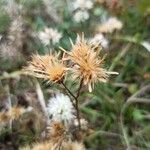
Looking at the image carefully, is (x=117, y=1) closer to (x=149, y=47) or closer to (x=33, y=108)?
(x=149, y=47)

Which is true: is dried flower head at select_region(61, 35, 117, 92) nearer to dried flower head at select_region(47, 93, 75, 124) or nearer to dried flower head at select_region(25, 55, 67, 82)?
dried flower head at select_region(25, 55, 67, 82)

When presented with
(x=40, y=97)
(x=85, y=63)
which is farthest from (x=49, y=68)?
(x=40, y=97)

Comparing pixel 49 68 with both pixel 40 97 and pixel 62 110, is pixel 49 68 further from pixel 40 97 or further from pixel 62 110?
pixel 40 97

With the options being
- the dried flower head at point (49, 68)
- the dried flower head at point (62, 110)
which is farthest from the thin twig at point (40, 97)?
the dried flower head at point (49, 68)

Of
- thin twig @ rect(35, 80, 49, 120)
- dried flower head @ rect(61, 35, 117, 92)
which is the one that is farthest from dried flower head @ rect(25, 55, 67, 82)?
thin twig @ rect(35, 80, 49, 120)

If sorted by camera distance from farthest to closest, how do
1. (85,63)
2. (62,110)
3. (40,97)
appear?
(40,97) < (62,110) < (85,63)

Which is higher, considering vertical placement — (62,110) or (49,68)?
(49,68)

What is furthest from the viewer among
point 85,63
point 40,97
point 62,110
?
point 40,97

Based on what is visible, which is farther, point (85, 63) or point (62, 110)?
point (62, 110)
